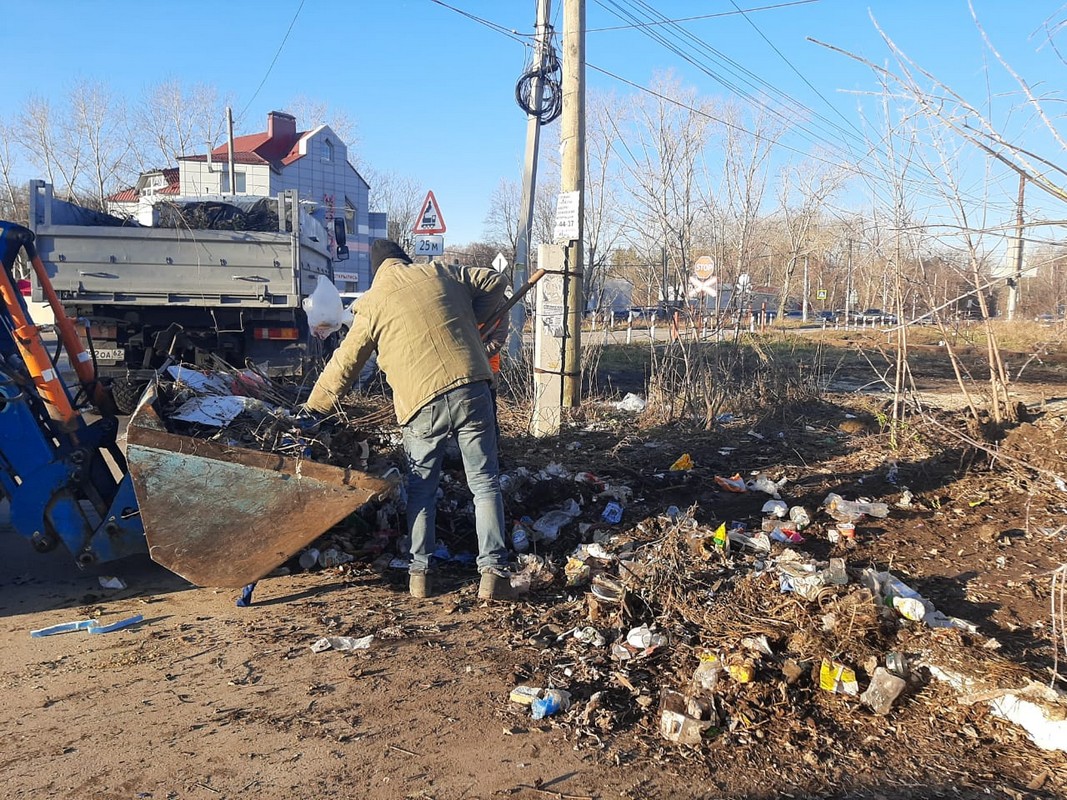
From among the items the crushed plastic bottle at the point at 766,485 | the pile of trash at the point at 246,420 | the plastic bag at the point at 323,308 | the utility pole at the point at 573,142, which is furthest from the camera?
the utility pole at the point at 573,142

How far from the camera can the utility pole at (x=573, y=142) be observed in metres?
7.09

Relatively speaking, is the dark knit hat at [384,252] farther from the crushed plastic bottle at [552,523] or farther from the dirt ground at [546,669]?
the crushed plastic bottle at [552,523]

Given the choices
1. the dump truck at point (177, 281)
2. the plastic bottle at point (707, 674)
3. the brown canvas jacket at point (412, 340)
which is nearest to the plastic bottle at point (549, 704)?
the plastic bottle at point (707, 674)

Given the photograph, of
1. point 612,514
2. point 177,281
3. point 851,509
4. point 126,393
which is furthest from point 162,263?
point 851,509

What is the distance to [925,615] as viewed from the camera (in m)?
3.13

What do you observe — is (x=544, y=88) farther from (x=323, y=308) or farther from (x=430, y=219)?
(x=323, y=308)

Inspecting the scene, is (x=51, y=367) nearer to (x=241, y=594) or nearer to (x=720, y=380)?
(x=241, y=594)

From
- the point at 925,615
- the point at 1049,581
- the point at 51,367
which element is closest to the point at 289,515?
the point at 51,367

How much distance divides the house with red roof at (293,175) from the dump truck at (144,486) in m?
24.7

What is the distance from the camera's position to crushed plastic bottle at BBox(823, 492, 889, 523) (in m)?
4.55

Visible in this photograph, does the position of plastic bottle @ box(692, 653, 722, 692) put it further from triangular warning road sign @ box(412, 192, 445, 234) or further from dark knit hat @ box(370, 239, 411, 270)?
triangular warning road sign @ box(412, 192, 445, 234)

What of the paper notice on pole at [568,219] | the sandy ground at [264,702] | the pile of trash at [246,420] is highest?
the paper notice on pole at [568,219]

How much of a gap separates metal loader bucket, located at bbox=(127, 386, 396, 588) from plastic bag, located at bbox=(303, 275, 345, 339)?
199cm

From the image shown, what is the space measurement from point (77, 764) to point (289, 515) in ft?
4.20
